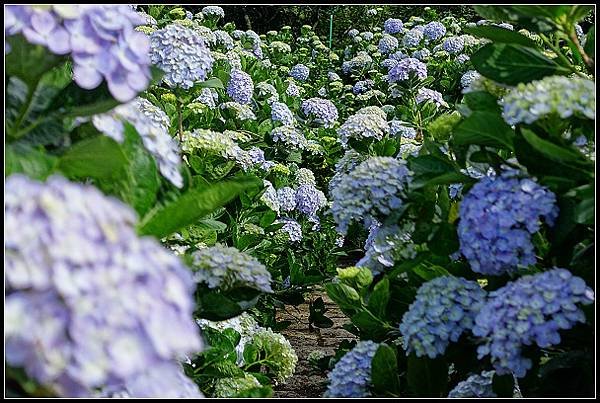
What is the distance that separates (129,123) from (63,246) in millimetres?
528

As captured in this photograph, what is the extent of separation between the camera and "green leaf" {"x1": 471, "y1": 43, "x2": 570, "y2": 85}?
173cm

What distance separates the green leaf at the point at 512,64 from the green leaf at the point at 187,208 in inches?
27.0

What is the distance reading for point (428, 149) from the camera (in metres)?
1.94

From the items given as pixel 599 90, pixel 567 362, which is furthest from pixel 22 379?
pixel 599 90

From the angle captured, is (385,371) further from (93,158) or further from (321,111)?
(321,111)

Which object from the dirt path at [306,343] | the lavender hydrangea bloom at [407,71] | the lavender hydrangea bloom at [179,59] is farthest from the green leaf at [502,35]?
the lavender hydrangea bloom at [407,71]

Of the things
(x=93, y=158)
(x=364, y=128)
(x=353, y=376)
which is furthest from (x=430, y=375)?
(x=364, y=128)

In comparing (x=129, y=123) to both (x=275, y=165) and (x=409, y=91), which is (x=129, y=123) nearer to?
(x=275, y=165)

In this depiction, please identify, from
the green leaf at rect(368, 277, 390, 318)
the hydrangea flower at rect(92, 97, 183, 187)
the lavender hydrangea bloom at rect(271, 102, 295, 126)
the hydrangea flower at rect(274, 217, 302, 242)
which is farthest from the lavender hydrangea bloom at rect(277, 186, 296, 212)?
the hydrangea flower at rect(92, 97, 183, 187)

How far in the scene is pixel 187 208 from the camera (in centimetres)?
127

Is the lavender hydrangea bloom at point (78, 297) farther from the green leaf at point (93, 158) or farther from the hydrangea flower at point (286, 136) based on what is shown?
the hydrangea flower at point (286, 136)

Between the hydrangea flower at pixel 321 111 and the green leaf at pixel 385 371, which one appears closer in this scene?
the green leaf at pixel 385 371

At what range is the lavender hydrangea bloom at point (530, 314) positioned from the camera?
4.67 feet

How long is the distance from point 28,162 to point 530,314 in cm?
82
